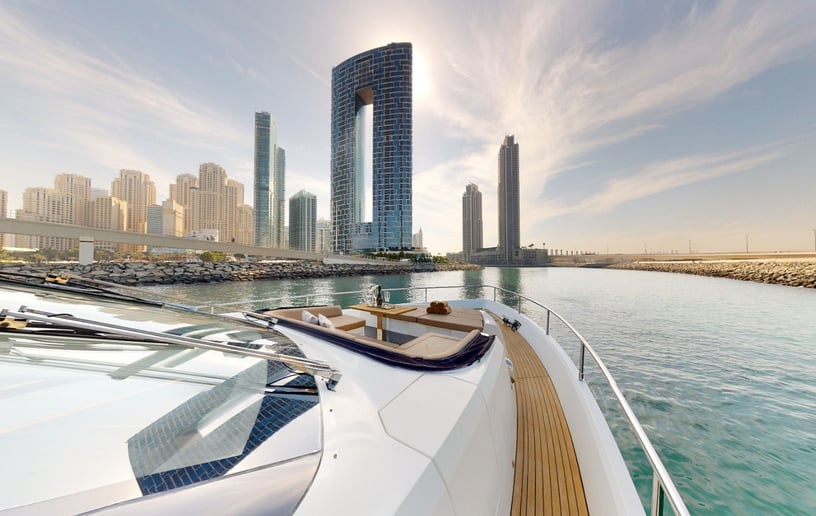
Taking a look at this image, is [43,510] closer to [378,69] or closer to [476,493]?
[476,493]

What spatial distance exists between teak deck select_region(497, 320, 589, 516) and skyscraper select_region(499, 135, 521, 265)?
303 feet

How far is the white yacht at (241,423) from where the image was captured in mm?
655

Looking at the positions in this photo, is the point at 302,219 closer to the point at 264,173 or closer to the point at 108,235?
the point at 264,173

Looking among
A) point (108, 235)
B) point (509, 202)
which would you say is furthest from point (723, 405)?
point (509, 202)

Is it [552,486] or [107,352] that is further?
[552,486]

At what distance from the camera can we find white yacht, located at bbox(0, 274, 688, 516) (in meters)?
0.66

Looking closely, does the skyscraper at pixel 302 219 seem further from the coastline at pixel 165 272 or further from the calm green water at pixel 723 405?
the calm green water at pixel 723 405

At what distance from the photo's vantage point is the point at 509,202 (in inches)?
3585

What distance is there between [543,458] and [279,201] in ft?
402

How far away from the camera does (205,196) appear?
230 feet

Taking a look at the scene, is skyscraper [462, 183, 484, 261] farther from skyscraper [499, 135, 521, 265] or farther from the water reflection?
the water reflection

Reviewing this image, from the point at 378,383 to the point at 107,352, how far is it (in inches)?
40.5

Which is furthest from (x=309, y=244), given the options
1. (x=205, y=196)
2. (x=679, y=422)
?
(x=679, y=422)

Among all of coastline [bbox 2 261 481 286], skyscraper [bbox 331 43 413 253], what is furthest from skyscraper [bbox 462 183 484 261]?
→ coastline [bbox 2 261 481 286]
